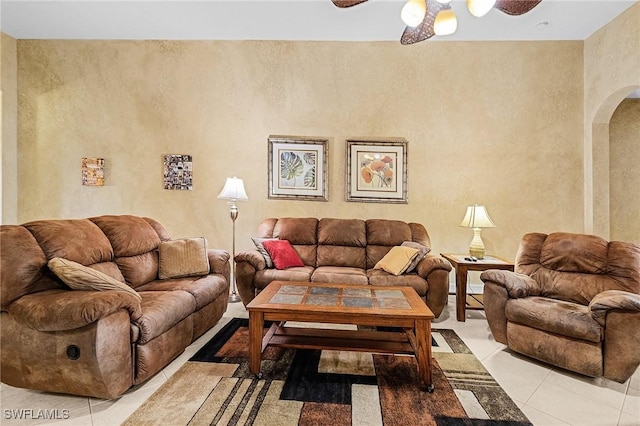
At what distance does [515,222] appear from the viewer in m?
4.20

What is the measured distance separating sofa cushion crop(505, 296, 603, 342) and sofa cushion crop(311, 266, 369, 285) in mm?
1290

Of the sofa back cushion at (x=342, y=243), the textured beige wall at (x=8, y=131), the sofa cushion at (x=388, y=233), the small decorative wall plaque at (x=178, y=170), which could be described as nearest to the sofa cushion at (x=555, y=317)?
the sofa cushion at (x=388, y=233)

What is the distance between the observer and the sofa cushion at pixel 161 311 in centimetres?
199

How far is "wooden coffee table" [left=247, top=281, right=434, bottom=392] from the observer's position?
6.64ft

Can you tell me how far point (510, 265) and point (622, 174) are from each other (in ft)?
10.00

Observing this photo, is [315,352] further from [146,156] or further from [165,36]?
[165,36]

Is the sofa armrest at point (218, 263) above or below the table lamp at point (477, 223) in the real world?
below

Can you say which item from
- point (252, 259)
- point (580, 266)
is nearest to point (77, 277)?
point (252, 259)

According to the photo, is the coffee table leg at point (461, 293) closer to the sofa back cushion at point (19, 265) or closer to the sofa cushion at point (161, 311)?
the sofa cushion at point (161, 311)

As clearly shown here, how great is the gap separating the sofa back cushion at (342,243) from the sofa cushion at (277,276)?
480 millimetres

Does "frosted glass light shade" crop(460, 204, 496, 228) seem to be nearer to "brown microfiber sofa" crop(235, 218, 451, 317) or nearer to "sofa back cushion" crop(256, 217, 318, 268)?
"brown microfiber sofa" crop(235, 218, 451, 317)

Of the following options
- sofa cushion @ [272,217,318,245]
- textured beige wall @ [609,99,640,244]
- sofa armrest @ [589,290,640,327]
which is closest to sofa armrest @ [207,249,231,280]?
sofa cushion @ [272,217,318,245]

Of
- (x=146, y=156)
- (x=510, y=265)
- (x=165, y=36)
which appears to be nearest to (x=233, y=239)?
(x=146, y=156)

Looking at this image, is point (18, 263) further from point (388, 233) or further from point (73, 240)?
point (388, 233)
